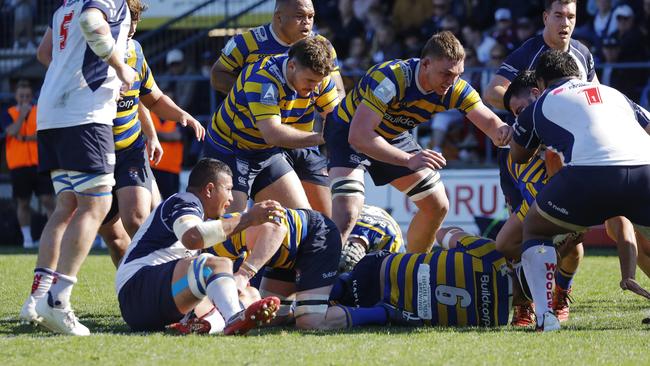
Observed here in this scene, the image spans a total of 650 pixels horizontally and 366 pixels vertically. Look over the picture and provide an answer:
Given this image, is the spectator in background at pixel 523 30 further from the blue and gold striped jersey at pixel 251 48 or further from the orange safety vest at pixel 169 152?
the blue and gold striped jersey at pixel 251 48

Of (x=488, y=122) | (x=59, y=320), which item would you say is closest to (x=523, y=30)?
(x=488, y=122)

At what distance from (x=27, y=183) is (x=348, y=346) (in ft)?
33.4

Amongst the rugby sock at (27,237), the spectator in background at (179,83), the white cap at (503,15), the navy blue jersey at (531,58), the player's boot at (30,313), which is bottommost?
the rugby sock at (27,237)

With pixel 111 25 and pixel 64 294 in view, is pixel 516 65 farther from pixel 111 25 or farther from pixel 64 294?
pixel 64 294

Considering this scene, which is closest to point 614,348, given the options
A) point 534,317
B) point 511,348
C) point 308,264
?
point 511,348

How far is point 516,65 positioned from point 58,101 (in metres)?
3.64

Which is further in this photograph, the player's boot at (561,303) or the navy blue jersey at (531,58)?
the navy blue jersey at (531,58)

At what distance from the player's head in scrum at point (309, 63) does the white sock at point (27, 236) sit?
8.07 metres

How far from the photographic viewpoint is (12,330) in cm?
660

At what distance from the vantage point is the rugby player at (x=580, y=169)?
6.30 metres

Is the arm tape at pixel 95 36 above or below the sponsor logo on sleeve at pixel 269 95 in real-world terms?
above

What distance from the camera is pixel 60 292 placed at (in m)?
6.44

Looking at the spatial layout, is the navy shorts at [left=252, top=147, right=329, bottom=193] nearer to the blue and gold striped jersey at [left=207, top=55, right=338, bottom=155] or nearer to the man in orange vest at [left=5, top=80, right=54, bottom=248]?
the blue and gold striped jersey at [left=207, top=55, right=338, bottom=155]

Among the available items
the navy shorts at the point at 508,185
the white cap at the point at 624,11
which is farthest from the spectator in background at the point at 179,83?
the navy shorts at the point at 508,185
